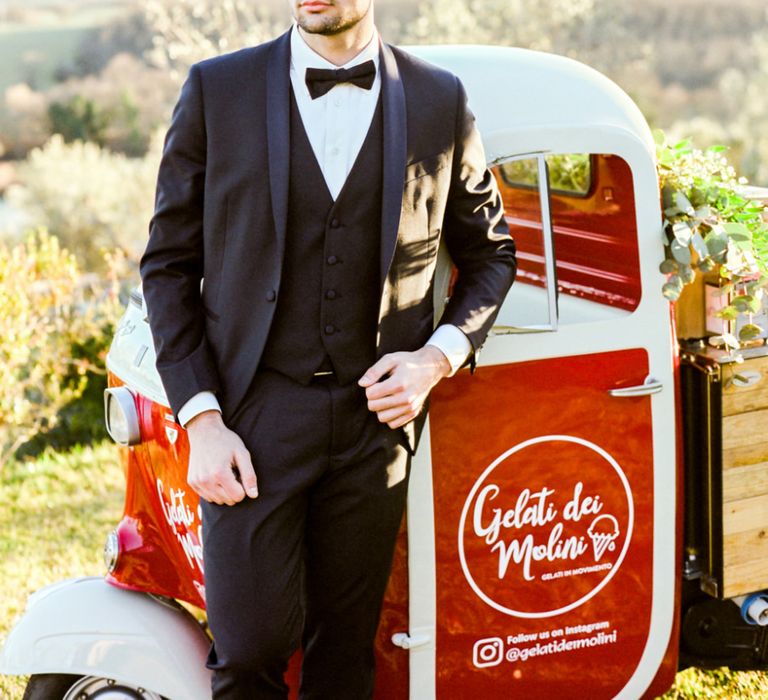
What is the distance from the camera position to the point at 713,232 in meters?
2.77

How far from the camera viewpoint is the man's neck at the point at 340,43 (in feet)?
7.63

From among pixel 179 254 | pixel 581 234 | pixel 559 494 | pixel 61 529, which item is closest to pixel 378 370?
pixel 179 254

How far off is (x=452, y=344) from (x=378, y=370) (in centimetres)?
19

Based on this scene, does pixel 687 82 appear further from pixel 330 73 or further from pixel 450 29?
pixel 330 73

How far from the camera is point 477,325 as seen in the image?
2.46 meters

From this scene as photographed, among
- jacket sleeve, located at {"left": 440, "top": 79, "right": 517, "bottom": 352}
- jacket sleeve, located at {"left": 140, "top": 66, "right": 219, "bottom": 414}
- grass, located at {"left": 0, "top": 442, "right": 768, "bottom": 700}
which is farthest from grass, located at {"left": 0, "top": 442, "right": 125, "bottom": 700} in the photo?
jacket sleeve, located at {"left": 440, "top": 79, "right": 517, "bottom": 352}

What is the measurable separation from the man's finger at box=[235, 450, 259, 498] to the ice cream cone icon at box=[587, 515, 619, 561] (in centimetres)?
100

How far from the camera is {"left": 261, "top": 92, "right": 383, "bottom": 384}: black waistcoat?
7.46 ft

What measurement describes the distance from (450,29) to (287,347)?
29.1 ft

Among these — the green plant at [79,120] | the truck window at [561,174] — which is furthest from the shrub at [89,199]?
the truck window at [561,174]

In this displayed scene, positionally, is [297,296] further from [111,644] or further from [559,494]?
[111,644]

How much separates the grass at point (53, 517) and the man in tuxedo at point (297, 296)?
221 centimetres

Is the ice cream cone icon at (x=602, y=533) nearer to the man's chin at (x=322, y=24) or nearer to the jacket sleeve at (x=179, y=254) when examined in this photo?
the jacket sleeve at (x=179, y=254)

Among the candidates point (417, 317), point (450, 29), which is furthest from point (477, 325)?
point (450, 29)
